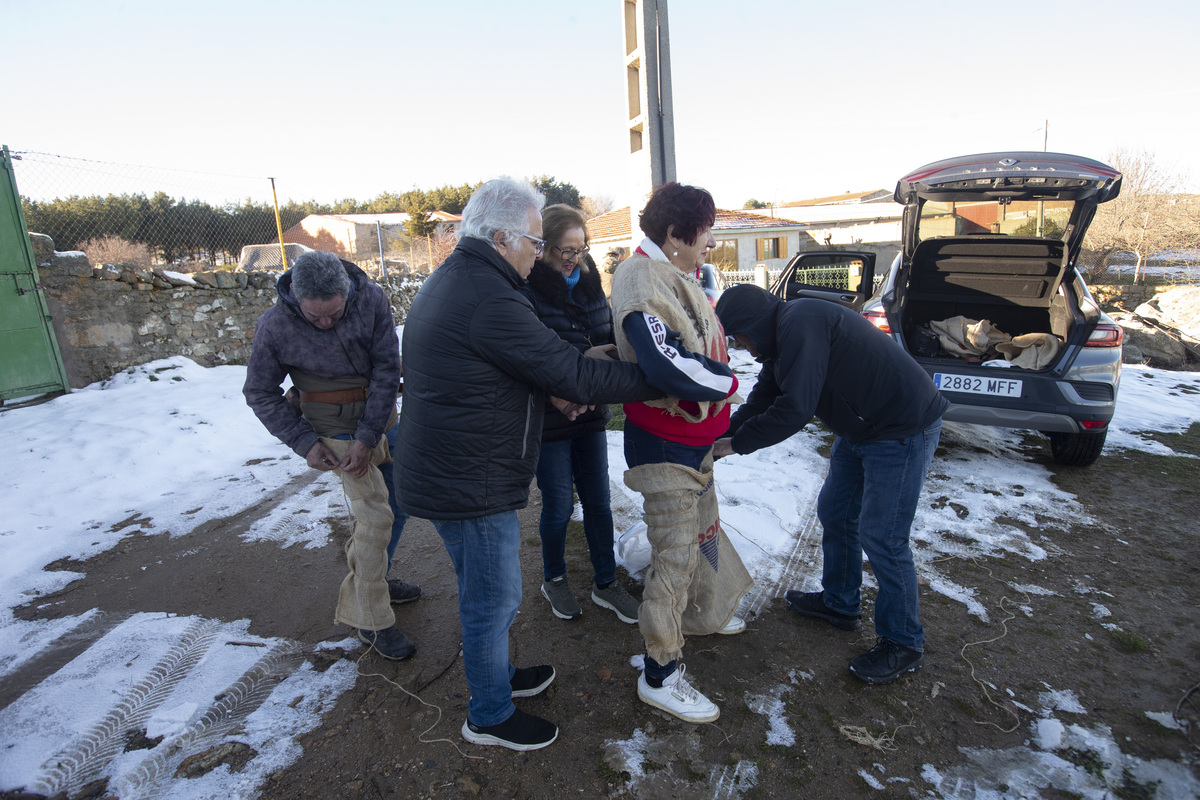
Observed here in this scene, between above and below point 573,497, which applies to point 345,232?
above

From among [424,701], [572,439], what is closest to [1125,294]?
[572,439]

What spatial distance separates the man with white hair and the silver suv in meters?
3.65

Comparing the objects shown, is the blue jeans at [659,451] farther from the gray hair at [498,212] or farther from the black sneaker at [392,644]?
the black sneaker at [392,644]

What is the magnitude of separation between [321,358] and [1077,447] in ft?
16.9

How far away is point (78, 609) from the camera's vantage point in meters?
2.96

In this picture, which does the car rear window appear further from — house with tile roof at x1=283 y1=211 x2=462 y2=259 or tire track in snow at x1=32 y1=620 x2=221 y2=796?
house with tile roof at x1=283 y1=211 x2=462 y2=259

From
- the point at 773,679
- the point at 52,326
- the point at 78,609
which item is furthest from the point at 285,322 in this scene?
the point at 52,326

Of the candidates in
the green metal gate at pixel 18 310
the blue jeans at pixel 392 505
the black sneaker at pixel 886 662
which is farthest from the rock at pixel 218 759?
the green metal gate at pixel 18 310

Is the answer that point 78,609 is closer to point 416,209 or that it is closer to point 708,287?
point 708,287

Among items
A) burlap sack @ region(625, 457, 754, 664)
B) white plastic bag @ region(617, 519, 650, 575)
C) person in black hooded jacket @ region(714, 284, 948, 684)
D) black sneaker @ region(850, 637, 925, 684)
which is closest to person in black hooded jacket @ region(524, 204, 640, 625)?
white plastic bag @ region(617, 519, 650, 575)

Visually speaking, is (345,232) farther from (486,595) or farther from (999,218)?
(486,595)

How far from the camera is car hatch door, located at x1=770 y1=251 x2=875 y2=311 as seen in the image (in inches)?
286

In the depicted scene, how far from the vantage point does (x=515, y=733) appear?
2.02 m

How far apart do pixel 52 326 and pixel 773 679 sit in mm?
7955
